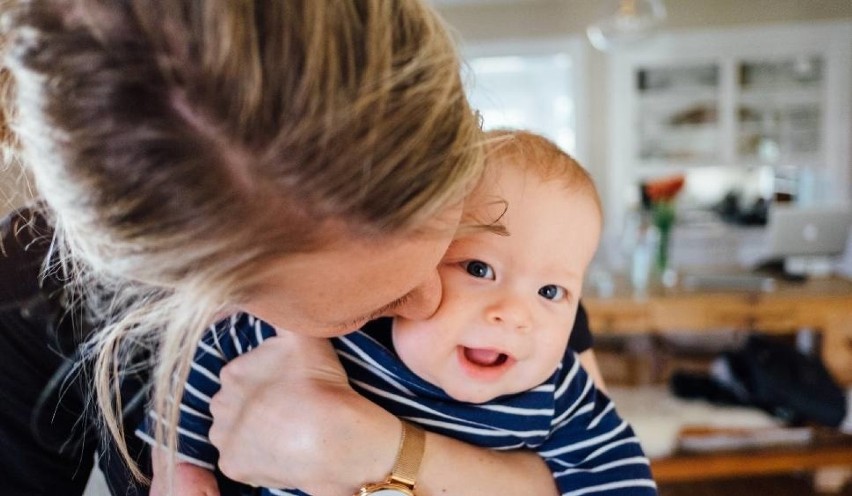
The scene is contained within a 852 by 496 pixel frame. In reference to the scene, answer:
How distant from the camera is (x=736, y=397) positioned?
7.34 feet

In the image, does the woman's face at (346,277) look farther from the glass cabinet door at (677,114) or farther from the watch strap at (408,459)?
the glass cabinet door at (677,114)

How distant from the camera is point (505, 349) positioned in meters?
0.71

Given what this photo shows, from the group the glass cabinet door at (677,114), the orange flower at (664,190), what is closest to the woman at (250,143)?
the orange flower at (664,190)

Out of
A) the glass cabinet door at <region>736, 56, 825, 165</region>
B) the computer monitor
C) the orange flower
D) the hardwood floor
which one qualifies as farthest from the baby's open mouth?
the glass cabinet door at <region>736, 56, 825, 165</region>

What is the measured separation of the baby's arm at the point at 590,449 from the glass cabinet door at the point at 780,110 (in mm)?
5185

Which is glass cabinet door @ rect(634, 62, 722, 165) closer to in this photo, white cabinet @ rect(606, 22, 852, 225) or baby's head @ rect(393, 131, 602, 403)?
white cabinet @ rect(606, 22, 852, 225)

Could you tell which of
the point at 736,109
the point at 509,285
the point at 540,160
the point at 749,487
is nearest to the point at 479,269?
the point at 509,285

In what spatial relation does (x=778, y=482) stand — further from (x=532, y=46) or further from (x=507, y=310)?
(x=532, y=46)

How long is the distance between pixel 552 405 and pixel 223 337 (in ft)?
1.33

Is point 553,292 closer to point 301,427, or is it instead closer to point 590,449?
point 590,449

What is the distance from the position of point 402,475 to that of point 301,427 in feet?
0.39

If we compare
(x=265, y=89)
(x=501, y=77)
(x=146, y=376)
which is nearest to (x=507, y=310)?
(x=265, y=89)

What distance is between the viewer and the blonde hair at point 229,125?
0.40 metres

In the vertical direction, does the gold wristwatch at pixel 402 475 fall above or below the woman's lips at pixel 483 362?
below
